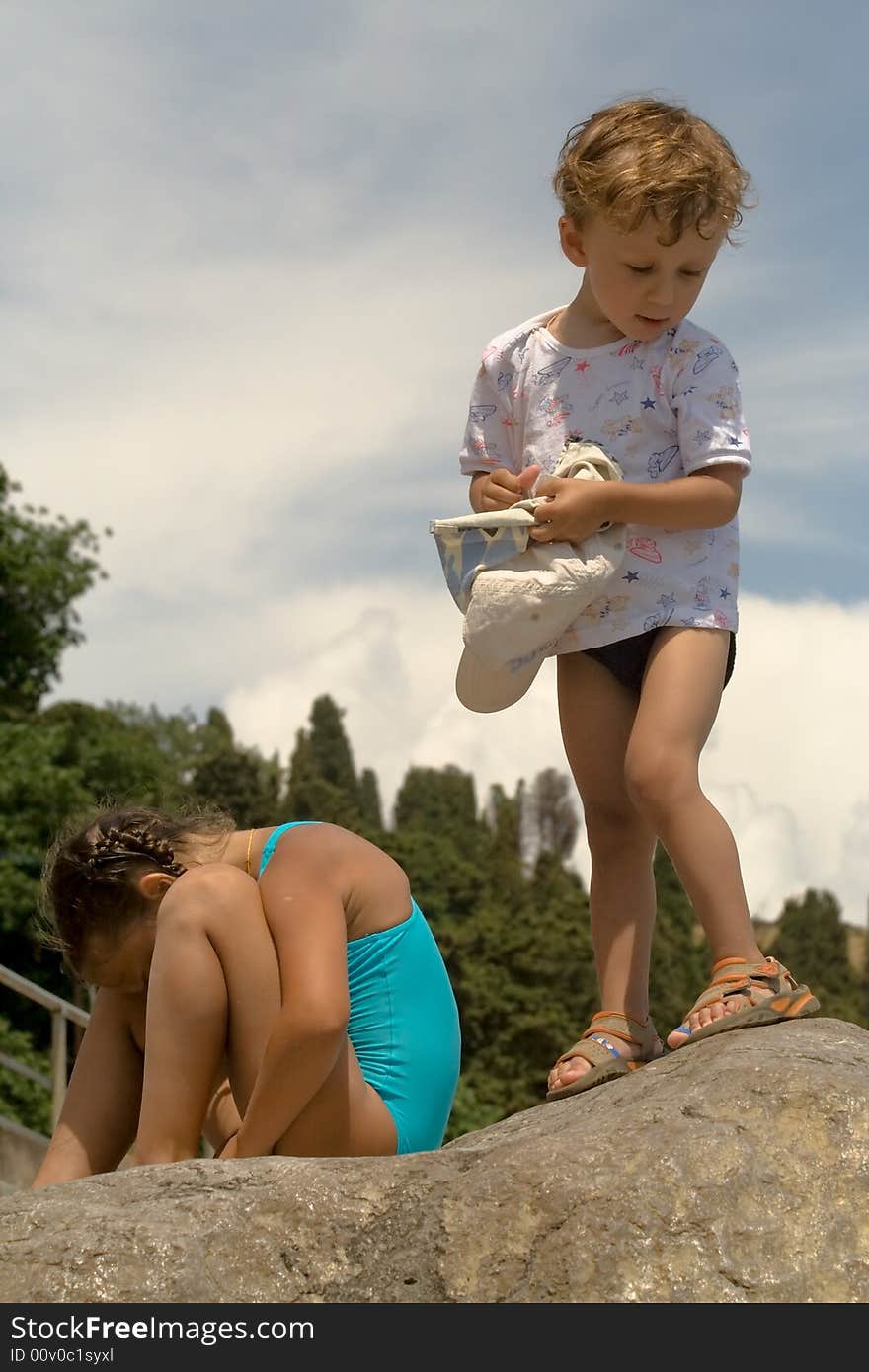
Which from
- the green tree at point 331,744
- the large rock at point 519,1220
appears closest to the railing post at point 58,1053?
the large rock at point 519,1220

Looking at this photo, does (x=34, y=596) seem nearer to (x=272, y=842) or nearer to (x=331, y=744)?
(x=272, y=842)

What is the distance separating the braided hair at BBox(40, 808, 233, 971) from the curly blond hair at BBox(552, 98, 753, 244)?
1747mm

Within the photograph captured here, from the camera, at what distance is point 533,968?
3456cm

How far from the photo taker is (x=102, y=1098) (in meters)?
3.76

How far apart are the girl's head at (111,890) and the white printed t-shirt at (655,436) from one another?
1.09 meters

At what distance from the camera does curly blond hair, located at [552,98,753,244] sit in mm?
3625

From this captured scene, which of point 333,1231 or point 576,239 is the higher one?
point 576,239

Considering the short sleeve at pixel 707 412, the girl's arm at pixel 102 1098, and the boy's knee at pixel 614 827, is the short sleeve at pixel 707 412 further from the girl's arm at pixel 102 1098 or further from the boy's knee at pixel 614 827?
the girl's arm at pixel 102 1098

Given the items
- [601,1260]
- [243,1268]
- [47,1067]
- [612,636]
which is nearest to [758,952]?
[612,636]

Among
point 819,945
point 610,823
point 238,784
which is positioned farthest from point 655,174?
point 819,945

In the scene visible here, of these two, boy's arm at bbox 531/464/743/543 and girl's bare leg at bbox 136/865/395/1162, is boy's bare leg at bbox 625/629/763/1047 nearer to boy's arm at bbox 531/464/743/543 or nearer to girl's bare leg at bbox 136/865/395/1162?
boy's arm at bbox 531/464/743/543

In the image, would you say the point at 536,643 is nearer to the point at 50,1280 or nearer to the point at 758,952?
the point at 758,952
